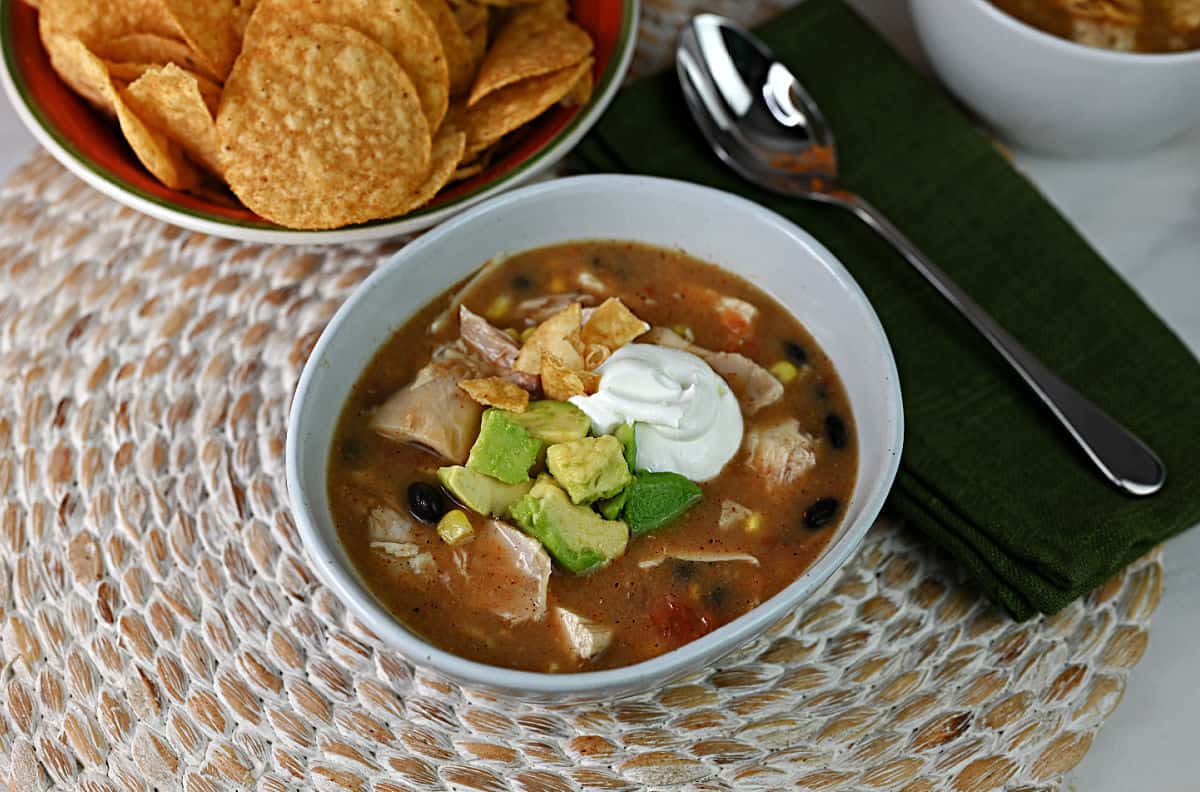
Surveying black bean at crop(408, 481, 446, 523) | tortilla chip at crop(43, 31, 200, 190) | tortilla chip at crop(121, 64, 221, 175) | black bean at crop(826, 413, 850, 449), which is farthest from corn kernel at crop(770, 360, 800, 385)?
tortilla chip at crop(43, 31, 200, 190)

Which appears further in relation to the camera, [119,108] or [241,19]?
[241,19]

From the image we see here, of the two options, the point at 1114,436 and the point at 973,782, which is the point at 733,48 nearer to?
the point at 1114,436

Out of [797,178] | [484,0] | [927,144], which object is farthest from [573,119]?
[927,144]

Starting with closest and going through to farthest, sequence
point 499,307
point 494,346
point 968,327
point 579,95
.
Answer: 1. point 494,346
2. point 499,307
3. point 968,327
4. point 579,95

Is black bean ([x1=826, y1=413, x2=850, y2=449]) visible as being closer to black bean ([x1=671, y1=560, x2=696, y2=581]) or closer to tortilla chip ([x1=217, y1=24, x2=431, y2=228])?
black bean ([x1=671, y1=560, x2=696, y2=581])

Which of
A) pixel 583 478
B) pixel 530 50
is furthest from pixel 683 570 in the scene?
pixel 530 50

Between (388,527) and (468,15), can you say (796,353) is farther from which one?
(468,15)
